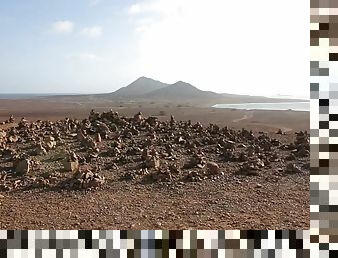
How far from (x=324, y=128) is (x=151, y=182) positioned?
6424mm

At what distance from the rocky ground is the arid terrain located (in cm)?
2

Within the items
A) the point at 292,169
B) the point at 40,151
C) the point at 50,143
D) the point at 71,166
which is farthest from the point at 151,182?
the point at 50,143

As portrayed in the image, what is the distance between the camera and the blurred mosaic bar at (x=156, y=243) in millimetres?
2184

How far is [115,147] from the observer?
11555mm

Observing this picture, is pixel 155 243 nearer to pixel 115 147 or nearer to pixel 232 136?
pixel 115 147

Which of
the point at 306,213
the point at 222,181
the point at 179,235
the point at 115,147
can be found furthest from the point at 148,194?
the point at 179,235

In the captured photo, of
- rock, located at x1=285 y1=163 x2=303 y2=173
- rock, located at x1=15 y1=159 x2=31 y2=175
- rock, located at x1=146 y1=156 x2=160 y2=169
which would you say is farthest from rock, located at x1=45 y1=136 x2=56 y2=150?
rock, located at x1=285 y1=163 x2=303 y2=173

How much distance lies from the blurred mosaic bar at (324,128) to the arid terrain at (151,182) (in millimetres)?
1329

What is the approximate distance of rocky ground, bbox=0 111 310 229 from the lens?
6.31 m

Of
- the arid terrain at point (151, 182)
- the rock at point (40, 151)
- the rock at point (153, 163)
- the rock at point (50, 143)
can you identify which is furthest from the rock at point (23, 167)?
the rock at point (153, 163)

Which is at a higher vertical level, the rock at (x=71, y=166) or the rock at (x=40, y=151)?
the rock at (x=40, y=151)

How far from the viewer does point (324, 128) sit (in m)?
2.15

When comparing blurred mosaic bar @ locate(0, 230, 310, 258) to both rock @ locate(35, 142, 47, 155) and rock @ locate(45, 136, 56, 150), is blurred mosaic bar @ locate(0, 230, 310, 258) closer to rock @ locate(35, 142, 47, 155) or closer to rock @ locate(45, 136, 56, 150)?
rock @ locate(35, 142, 47, 155)

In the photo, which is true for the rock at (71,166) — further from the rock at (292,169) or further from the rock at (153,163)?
the rock at (292,169)
